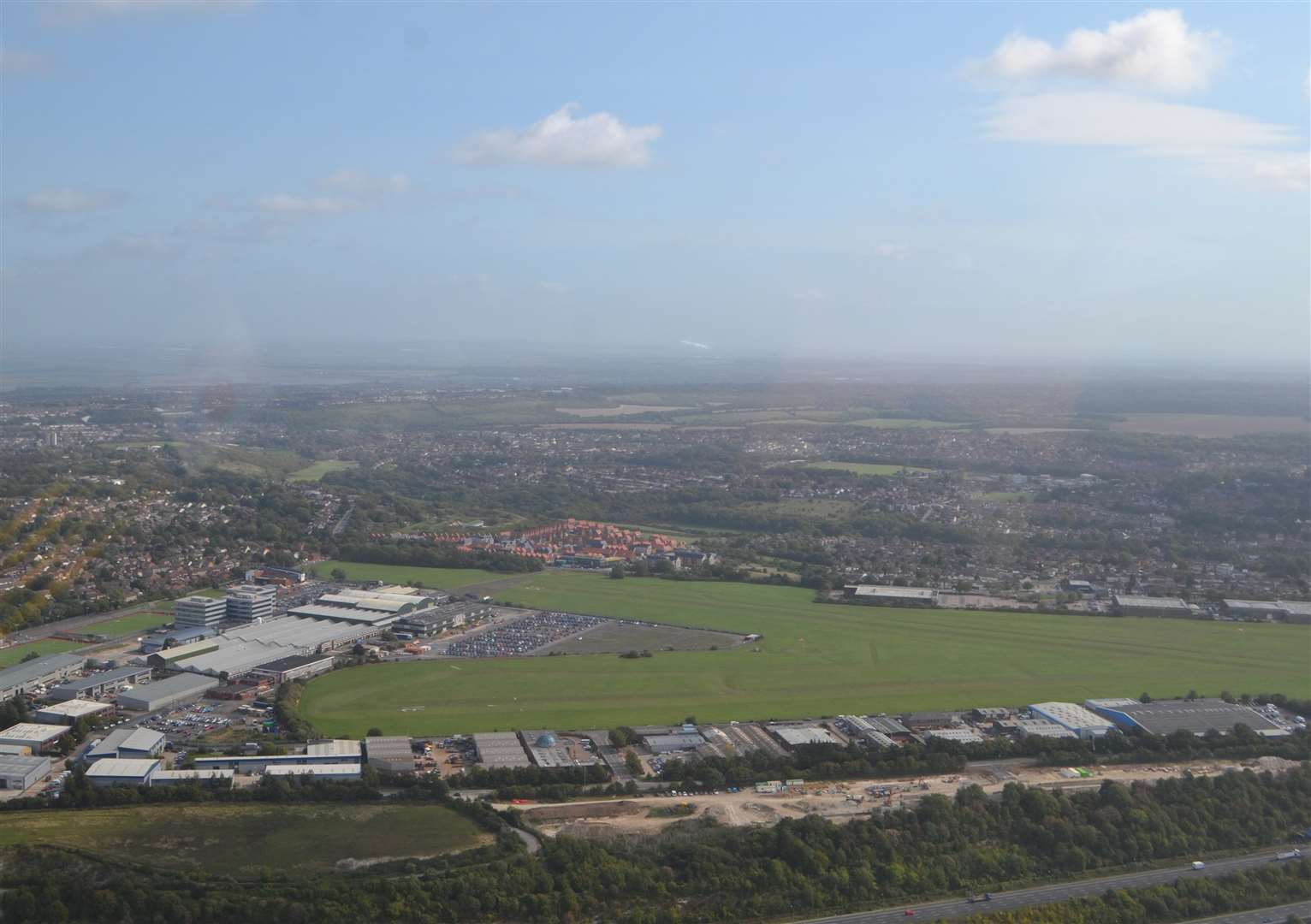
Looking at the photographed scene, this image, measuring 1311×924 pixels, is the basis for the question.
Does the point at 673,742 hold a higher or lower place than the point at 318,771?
lower

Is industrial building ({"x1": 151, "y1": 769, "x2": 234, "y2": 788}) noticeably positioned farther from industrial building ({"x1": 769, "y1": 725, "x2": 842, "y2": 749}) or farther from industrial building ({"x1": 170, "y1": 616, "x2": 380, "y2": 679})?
industrial building ({"x1": 769, "y1": 725, "x2": 842, "y2": 749})

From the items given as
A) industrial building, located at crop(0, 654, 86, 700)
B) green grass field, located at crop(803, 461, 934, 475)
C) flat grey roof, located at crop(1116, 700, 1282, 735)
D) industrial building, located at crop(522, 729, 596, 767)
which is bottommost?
flat grey roof, located at crop(1116, 700, 1282, 735)

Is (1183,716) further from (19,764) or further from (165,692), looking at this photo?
(19,764)

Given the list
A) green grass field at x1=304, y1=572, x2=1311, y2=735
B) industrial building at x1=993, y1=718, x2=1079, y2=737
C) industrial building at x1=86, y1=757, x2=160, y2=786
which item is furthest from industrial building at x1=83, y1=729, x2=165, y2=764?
industrial building at x1=993, y1=718, x2=1079, y2=737

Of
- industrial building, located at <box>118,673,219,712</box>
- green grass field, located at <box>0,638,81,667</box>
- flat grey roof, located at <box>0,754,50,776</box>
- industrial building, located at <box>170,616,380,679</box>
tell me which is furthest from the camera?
green grass field, located at <box>0,638,81,667</box>

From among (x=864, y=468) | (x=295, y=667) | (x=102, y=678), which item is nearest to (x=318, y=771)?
(x=295, y=667)

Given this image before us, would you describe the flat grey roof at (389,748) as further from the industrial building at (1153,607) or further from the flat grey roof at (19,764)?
the industrial building at (1153,607)

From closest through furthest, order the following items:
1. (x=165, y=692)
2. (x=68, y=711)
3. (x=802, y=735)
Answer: (x=802, y=735), (x=68, y=711), (x=165, y=692)

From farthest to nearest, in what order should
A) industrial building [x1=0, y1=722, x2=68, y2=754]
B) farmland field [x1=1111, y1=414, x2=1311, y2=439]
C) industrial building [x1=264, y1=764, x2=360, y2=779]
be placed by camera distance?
1. farmland field [x1=1111, y1=414, x2=1311, y2=439]
2. industrial building [x1=0, y1=722, x2=68, y2=754]
3. industrial building [x1=264, y1=764, x2=360, y2=779]
